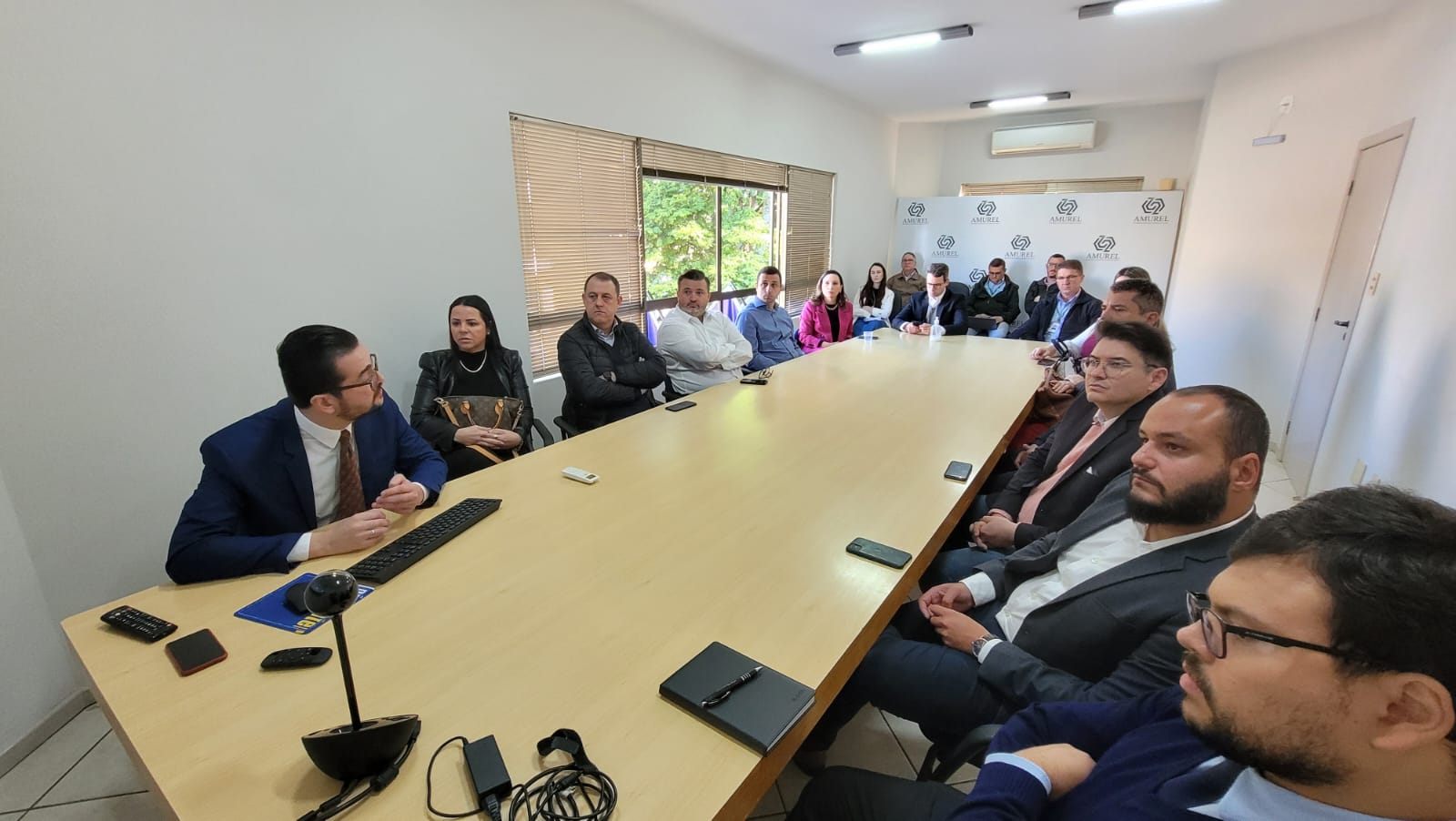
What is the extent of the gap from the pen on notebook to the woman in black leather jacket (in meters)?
1.80

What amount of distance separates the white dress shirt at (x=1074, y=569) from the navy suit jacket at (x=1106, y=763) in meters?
0.28

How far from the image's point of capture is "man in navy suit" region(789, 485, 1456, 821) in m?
0.57

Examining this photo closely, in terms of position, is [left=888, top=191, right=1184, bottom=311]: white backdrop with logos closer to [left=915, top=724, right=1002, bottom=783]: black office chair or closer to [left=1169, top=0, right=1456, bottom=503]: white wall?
[left=1169, top=0, right=1456, bottom=503]: white wall

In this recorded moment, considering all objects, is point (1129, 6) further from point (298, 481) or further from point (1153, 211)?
point (298, 481)

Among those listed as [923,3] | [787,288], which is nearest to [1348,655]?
[923,3]

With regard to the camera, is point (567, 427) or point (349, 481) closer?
point (349, 481)

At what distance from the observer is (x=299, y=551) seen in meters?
1.28

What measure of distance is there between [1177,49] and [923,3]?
2537 mm

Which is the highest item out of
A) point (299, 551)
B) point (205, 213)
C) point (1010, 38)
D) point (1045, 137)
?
point (1010, 38)

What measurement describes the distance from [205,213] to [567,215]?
1836mm

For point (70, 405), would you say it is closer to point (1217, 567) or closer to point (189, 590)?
point (189, 590)

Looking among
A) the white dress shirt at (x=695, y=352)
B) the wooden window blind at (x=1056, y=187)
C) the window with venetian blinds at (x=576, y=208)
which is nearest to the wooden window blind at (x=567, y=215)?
the window with venetian blinds at (x=576, y=208)

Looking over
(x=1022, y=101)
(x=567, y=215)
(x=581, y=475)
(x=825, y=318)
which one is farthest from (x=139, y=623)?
(x=1022, y=101)

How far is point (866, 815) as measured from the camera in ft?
3.41
